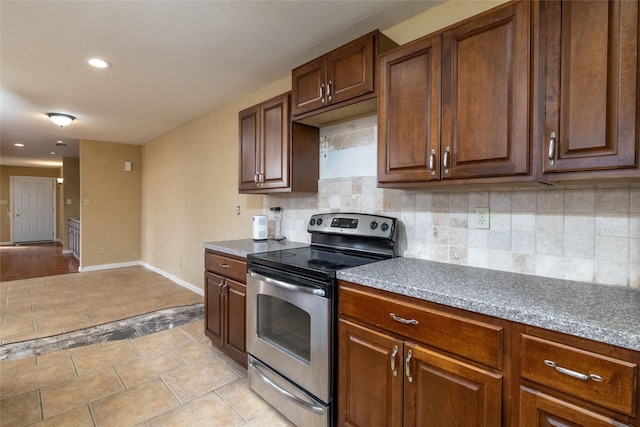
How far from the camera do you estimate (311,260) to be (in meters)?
1.91

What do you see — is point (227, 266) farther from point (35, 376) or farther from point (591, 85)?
point (591, 85)

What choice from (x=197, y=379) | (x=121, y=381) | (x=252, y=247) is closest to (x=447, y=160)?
(x=252, y=247)

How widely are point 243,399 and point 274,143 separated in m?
1.88

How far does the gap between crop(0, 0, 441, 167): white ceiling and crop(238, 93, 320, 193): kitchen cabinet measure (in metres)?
0.46

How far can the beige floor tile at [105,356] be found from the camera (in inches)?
95.7

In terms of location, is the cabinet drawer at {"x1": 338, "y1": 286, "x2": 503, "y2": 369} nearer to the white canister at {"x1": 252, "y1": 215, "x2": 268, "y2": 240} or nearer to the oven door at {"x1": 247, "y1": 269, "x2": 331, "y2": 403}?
the oven door at {"x1": 247, "y1": 269, "x2": 331, "y2": 403}

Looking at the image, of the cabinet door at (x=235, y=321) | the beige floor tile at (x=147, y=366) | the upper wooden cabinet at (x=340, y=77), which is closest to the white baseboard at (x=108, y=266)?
the beige floor tile at (x=147, y=366)

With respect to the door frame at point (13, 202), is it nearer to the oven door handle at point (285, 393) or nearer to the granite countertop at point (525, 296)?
the oven door handle at point (285, 393)

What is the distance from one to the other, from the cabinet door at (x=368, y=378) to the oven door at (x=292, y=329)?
9 centimetres

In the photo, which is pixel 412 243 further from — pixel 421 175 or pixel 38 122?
pixel 38 122

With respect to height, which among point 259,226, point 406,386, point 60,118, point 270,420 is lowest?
point 270,420

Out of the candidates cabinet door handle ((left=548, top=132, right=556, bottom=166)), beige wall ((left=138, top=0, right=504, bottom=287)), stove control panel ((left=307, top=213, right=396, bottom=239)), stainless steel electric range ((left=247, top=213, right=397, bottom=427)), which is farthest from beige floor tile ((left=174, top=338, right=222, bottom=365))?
cabinet door handle ((left=548, top=132, right=556, bottom=166))

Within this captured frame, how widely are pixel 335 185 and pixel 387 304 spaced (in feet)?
4.12

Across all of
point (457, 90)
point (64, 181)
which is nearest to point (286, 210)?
point (457, 90)
